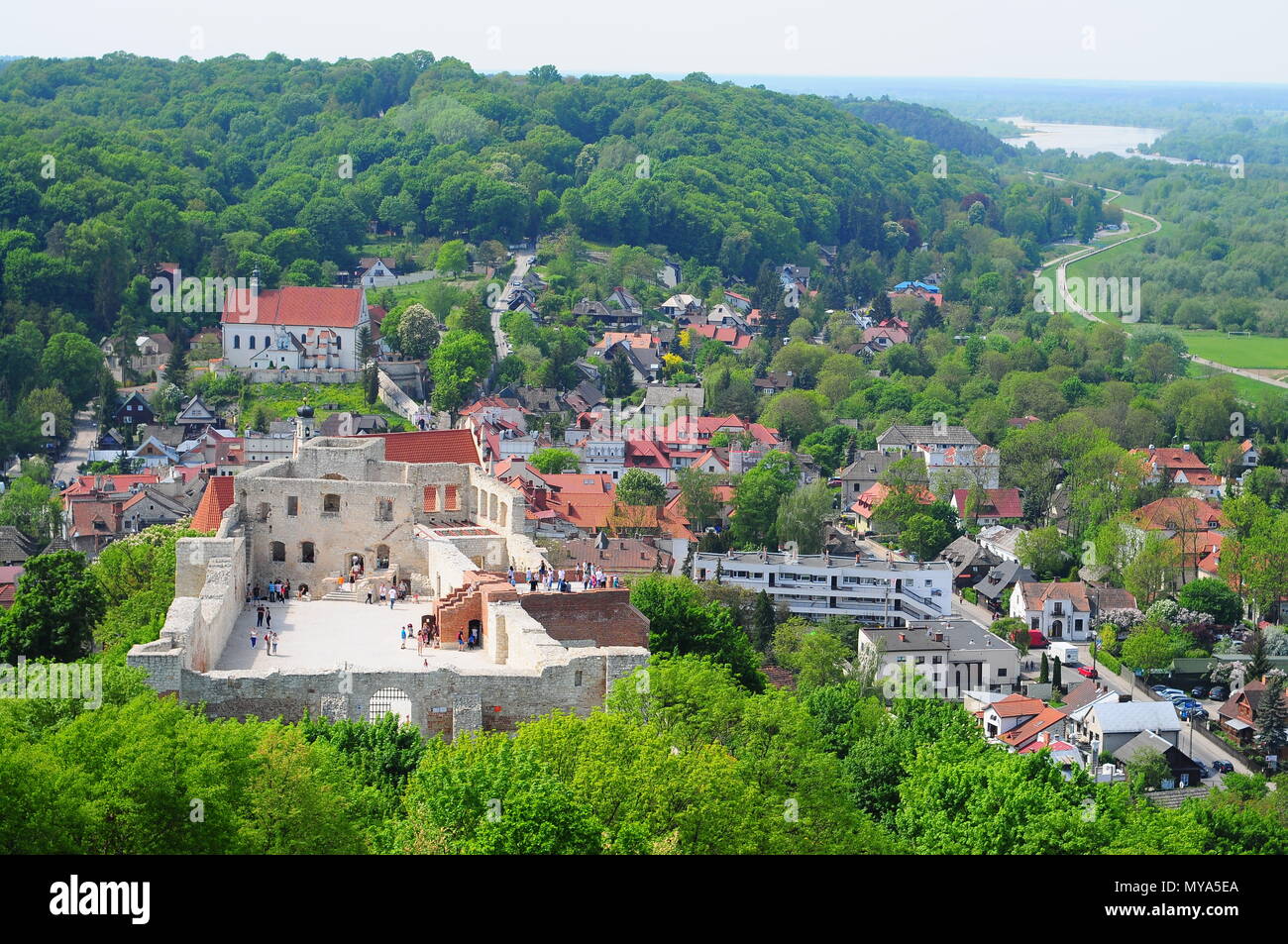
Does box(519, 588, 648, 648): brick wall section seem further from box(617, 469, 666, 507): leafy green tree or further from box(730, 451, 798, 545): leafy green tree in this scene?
box(730, 451, 798, 545): leafy green tree

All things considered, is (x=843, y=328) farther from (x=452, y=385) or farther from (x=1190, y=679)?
(x=1190, y=679)

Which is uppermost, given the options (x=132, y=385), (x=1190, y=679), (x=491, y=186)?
(x=491, y=186)

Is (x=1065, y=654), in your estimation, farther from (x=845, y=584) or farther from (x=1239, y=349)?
(x=1239, y=349)

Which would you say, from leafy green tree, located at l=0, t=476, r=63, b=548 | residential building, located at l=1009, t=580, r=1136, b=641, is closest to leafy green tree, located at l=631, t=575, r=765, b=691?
residential building, located at l=1009, t=580, r=1136, b=641
